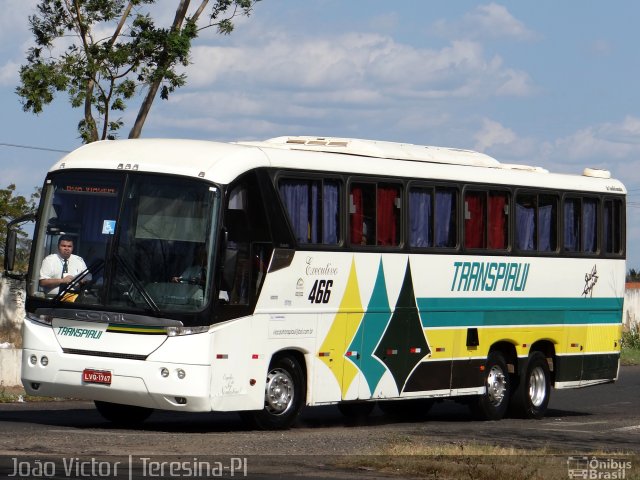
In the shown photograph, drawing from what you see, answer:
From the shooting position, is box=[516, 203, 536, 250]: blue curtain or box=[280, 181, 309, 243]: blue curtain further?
box=[516, 203, 536, 250]: blue curtain

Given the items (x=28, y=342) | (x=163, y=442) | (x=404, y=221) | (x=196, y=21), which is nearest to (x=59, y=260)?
(x=28, y=342)

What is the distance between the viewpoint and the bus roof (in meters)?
17.1

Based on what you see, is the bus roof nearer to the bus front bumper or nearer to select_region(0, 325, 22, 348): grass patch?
the bus front bumper

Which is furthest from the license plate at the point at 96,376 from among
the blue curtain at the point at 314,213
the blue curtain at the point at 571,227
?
the blue curtain at the point at 571,227

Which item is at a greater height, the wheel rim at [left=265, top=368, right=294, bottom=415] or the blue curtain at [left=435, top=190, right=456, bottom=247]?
the blue curtain at [left=435, top=190, right=456, bottom=247]

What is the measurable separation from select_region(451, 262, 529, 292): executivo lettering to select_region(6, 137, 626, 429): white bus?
0.09ft

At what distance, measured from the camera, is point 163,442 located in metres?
15.4

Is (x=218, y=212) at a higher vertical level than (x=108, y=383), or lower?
higher

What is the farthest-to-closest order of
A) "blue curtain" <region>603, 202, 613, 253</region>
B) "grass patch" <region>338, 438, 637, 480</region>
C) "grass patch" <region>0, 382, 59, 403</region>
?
1. "blue curtain" <region>603, 202, 613, 253</region>
2. "grass patch" <region>0, 382, 59, 403</region>
3. "grass patch" <region>338, 438, 637, 480</region>

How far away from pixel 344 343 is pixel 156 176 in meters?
3.57

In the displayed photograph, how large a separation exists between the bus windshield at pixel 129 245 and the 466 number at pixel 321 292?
6.91 ft

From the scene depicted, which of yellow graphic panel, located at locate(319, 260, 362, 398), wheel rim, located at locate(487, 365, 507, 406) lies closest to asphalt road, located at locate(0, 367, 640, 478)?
wheel rim, located at locate(487, 365, 507, 406)

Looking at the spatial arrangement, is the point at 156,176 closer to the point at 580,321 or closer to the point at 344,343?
the point at 344,343

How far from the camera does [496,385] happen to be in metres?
22.3
